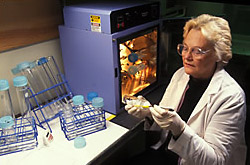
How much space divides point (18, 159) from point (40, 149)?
0.37ft

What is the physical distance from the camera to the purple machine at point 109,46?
4.52 feet

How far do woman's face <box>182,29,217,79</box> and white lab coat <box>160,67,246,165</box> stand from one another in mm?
62

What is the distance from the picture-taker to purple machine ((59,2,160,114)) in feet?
4.52

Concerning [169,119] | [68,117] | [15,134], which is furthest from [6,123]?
[169,119]

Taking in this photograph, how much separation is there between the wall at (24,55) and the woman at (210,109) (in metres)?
0.96

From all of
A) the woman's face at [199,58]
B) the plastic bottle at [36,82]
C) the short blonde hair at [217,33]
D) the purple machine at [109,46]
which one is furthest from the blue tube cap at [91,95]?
the short blonde hair at [217,33]

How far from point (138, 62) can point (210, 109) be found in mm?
676

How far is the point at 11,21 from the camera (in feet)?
4.83

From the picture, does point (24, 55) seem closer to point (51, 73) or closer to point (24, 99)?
point (51, 73)

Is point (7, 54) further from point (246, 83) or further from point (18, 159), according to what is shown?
point (246, 83)

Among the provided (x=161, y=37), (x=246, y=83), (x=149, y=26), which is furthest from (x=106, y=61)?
(x=246, y=83)

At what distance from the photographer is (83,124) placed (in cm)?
142

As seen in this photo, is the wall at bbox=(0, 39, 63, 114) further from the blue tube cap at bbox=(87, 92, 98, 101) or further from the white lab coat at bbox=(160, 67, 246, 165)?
the white lab coat at bbox=(160, 67, 246, 165)

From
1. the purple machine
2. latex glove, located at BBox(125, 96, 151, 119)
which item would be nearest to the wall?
the purple machine
